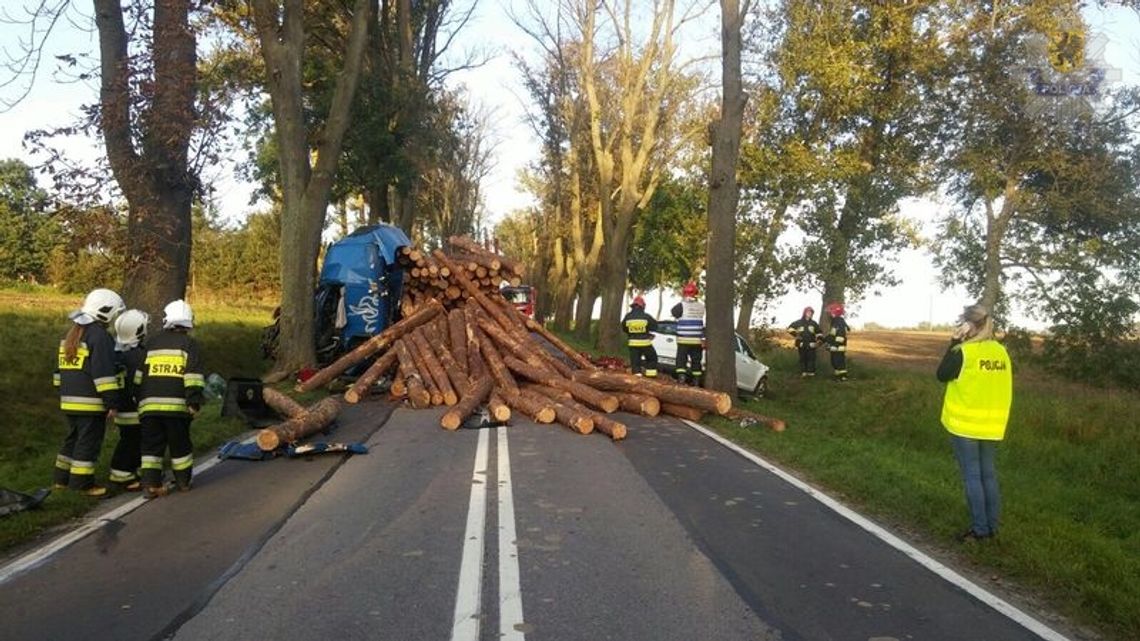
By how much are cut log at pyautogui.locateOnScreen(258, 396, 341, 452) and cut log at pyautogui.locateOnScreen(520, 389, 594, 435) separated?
121 inches

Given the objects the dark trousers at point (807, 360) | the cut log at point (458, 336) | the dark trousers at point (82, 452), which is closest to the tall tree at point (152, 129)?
the cut log at point (458, 336)

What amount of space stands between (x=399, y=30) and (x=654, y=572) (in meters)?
25.8

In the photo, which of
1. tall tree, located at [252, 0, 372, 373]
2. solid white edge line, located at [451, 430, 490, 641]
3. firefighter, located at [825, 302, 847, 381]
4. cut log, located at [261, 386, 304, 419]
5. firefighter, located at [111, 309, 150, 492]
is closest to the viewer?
solid white edge line, located at [451, 430, 490, 641]

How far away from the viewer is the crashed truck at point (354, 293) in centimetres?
1967

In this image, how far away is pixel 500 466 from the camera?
9.57 meters

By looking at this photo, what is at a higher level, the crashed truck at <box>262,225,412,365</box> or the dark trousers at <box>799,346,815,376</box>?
the crashed truck at <box>262,225,412,365</box>

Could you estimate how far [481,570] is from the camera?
5828 mm

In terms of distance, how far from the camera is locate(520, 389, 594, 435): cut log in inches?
471

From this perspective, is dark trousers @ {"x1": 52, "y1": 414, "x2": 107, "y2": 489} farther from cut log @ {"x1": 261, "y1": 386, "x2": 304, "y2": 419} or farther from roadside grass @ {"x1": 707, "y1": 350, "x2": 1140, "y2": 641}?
roadside grass @ {"x1": 707, "y1": 350, "x2": 1140, "y2": 641}

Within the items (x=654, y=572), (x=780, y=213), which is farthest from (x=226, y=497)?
(x=780, y=213)

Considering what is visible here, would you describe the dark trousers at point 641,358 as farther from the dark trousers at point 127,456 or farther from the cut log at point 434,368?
the dark trousers at point 127,456

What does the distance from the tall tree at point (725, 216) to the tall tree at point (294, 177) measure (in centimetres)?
757

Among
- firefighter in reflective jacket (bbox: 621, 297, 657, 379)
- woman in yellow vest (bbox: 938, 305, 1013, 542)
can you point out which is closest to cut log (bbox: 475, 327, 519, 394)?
firefighter in reflective jacket (bbox: 621, 297, 657, 379)

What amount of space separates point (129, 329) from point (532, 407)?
5.97m
